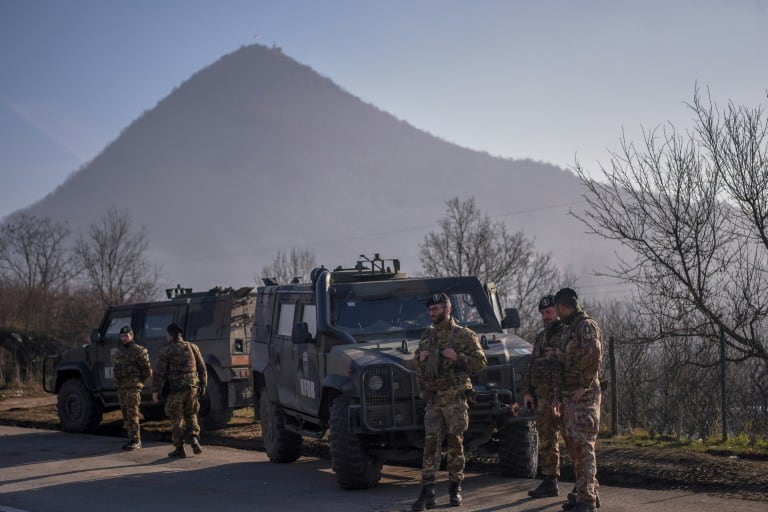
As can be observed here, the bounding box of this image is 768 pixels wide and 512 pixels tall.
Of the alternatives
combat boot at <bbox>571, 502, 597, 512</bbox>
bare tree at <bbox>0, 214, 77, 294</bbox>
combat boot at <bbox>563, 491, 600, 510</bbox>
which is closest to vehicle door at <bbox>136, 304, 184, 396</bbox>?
combat boot at <bbox>563, 491, 600, 510</bbox>

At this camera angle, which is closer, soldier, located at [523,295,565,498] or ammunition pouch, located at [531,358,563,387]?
ammunition pouch, located at [531,358,563,387]

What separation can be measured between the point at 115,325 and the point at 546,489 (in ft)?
35.2

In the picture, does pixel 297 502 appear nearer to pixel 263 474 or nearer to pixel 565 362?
pixel 263 474

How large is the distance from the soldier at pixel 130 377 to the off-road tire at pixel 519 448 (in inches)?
256

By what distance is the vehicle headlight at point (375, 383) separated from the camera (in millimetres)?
9430

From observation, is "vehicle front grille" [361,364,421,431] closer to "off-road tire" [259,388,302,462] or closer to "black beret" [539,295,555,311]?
"black beret" [539,295,555,311]

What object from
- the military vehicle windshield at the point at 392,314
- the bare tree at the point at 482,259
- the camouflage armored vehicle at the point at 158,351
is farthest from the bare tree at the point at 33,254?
the military vehicle windshield at the point at 392,314

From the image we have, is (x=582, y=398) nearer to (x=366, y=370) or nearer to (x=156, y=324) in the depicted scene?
(x=366, y=370)

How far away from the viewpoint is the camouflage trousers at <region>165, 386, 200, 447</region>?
42.7 ft

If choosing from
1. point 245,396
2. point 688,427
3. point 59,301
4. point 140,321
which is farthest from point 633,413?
point 59,301

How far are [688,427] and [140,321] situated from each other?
10248 mm

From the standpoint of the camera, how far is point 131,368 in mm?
14266

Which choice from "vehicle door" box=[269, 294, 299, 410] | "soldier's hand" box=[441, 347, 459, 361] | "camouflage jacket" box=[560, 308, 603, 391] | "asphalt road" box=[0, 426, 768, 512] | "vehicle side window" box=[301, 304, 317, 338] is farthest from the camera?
"vehicle door" box=[269, 294, 299, 410]

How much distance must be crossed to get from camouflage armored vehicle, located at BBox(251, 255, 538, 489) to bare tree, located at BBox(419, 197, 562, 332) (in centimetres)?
2743
